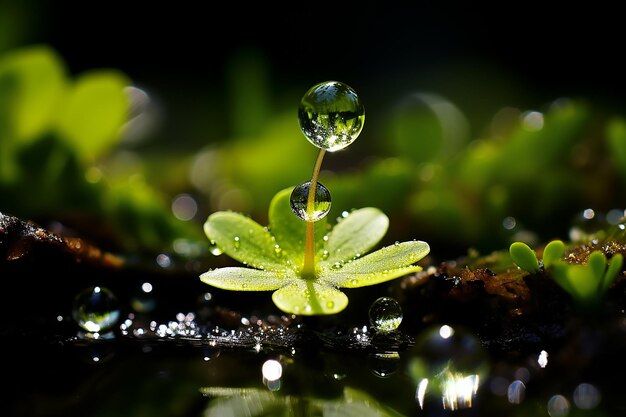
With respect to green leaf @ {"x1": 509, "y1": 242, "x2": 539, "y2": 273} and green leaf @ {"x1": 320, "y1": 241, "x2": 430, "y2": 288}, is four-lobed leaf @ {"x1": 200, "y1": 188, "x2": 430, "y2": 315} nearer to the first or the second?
green leaf @ {"x1": 320, "y1": 241, "x2": 430, "y2": 288}

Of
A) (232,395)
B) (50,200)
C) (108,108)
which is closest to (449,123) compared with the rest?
(108,108)

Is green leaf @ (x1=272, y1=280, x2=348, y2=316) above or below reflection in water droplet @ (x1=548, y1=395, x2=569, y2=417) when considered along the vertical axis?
above

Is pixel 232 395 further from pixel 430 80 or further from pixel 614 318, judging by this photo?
pixel 430 80

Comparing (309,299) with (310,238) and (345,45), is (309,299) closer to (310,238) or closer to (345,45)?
(310,238)

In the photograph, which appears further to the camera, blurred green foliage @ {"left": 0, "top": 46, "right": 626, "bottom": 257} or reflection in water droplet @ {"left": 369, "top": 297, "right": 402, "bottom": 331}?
blurred green foliage @ {"left": 0, "top": 46, "right": 626, "bottom": 257}

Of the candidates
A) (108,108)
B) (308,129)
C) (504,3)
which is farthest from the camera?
(504,3)

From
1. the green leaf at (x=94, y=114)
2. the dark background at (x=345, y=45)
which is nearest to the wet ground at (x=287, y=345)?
the green leaf at (x=94, y=114)

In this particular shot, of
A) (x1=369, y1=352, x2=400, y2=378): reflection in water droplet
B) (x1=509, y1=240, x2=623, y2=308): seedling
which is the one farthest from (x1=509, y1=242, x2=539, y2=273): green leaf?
(x1=369, y1=352, x2=400, y2=378): reflection in water droplet
